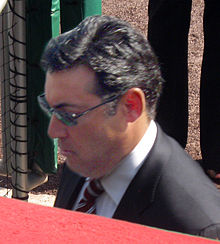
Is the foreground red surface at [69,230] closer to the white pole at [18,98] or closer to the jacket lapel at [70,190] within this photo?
the jacket lapel at [70,190]

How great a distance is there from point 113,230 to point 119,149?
0.81 metres

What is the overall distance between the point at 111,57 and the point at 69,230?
2.91 ft

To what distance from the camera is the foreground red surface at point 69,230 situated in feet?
2.43

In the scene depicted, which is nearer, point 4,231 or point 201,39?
point 4,231

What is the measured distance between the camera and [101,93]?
159 cm

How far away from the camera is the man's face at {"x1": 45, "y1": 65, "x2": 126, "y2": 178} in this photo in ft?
5.17

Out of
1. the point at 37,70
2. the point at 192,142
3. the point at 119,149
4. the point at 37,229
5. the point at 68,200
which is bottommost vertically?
the point at 192,142

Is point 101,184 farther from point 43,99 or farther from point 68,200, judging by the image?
point 43,99

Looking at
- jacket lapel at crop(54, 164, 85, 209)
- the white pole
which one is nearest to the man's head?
jacket lapel at crop(54, 164, 85, 209)

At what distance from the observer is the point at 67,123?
162cm

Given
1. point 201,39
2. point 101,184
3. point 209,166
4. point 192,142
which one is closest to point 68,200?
point 101,184

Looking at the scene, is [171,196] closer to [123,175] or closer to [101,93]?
[123,175]

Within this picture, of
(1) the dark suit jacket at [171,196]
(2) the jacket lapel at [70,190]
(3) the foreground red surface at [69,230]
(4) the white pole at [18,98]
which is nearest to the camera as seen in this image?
(3) the foreground red surface at [69,230]

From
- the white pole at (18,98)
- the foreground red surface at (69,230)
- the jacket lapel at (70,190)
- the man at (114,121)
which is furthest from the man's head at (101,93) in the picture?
the white pole at (18,98)
